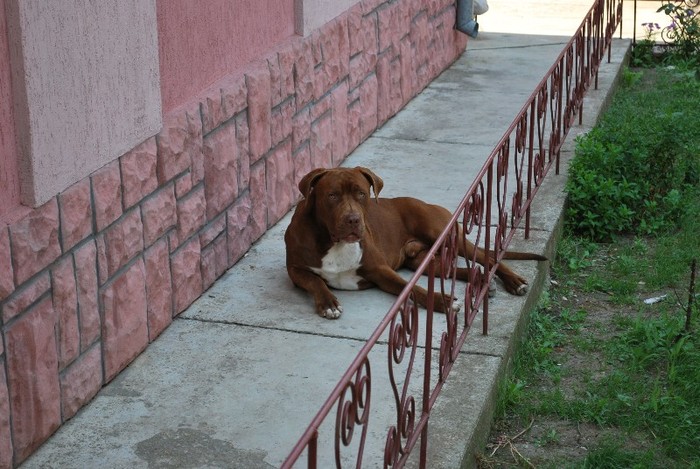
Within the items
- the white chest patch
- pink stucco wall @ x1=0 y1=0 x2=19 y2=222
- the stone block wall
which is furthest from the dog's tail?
pink stucco wall @ x1=0 y1=0 x2=19 y2=222

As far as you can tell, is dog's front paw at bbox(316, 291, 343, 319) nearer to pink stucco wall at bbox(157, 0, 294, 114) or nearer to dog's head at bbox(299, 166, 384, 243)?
dog's head at bbox(299, 166, 384, 243)

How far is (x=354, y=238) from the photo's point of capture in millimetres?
5703

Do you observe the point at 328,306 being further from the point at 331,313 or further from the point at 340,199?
the point at 340,199

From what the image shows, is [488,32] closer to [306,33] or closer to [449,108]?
[449,108]

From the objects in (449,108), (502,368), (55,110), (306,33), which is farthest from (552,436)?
(449,108)

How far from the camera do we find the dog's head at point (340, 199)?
18.5 feet

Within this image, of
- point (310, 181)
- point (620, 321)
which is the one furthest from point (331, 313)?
point (620, 321)

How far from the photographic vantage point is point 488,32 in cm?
1280

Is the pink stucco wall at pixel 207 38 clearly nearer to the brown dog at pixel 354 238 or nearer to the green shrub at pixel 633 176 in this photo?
the brown dog at pixel 354 238

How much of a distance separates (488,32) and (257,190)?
677 cm

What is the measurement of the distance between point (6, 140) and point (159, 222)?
4.22ft

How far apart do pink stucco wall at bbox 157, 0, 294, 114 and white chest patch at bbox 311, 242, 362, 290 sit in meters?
1.07

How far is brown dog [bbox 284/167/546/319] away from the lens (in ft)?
18.8

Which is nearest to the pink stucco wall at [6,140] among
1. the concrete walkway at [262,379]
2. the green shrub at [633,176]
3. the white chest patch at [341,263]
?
the concrete walkway at [262,379]
